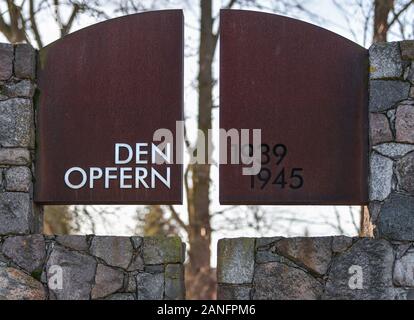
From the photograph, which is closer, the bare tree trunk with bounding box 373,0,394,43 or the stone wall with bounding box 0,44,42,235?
the stone wall with bounding box 0,44,42,235

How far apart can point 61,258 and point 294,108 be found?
82.1 inches

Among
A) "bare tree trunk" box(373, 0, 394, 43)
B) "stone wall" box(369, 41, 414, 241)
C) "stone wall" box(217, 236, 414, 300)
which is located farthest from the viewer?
"bare tree trunk" box(373, 0, 394, 43)

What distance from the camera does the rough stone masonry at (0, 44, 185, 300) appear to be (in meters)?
7.49

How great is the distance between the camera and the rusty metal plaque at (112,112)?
771 centimetres

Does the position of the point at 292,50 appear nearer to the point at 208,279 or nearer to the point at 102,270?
the point at 102,270

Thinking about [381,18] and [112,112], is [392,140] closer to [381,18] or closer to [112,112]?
[112,112]

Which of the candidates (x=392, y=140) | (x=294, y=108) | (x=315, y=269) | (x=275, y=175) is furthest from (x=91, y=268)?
(x=392, y=140)

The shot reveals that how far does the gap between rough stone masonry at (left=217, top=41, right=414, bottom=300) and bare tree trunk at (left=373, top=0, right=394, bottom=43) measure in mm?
3870

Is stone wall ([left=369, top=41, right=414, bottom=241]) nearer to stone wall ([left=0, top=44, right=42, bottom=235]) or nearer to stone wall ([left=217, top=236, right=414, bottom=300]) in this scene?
stone wall ([left=217, top=236, right=414, bottom=300])

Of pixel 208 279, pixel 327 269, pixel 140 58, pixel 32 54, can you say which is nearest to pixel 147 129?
pixel 140 58

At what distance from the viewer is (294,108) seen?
773 cm

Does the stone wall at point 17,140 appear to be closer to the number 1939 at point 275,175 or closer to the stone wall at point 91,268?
the stone wall at point 91,268

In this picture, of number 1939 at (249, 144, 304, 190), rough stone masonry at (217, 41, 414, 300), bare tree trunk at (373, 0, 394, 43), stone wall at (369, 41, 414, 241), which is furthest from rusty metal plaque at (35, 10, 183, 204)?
bare tree trunk at (373, 0, 394, 43)
